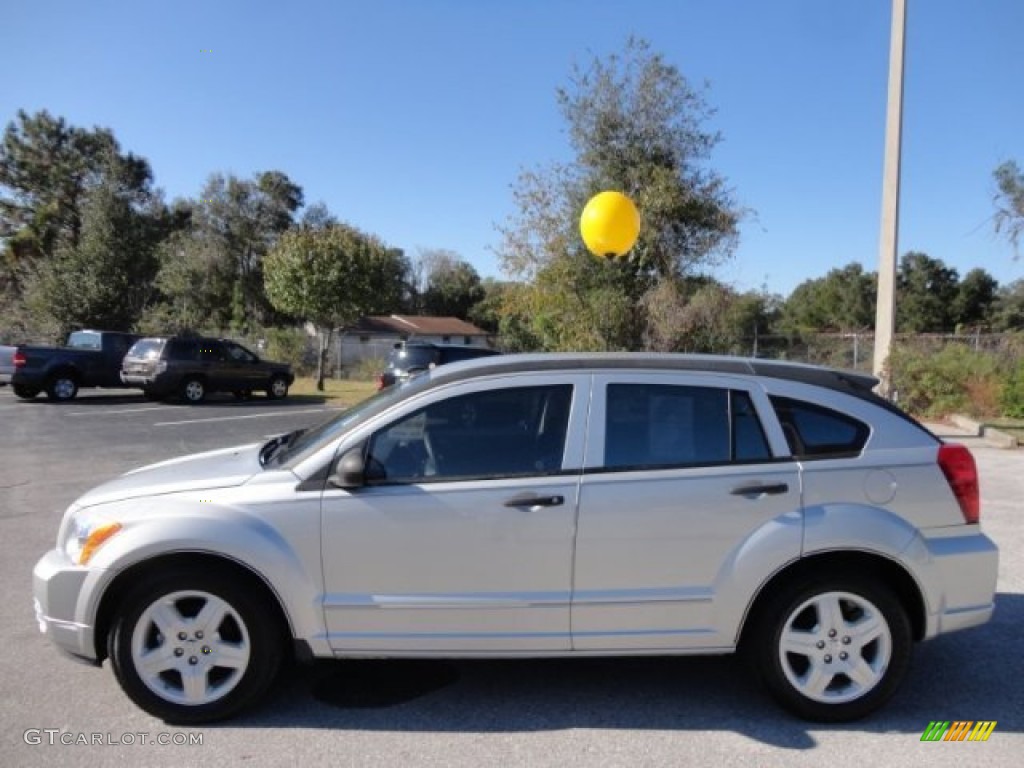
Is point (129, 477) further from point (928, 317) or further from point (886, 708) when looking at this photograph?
point (928, 317)

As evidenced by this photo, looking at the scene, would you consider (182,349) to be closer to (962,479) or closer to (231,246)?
(962,479)

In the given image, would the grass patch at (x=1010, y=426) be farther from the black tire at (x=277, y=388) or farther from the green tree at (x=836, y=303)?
the green tree at (x=836, y=303)

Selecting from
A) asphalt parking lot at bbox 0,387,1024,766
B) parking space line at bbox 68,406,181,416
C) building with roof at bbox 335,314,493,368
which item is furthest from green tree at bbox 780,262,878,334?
asphalt parking lot at bbox 0,387,1024,766

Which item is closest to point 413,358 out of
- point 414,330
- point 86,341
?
point 86,341

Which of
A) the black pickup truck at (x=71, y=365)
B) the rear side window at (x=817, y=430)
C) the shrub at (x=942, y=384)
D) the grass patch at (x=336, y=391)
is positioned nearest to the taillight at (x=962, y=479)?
the rear side window at (x=817, y=430)

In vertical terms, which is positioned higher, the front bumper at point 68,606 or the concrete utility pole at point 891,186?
the concrete utility pole at point 891,186

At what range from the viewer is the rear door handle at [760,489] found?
11.3 ft

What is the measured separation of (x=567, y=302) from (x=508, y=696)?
53.9ft

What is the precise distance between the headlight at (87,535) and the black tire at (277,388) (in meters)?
18.6

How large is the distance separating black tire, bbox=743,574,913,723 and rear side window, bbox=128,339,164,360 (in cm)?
1866

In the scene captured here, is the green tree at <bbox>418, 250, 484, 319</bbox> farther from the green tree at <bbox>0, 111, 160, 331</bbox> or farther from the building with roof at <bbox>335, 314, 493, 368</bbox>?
the green tree at <bbox>0, 111, 160, 331</bbox>

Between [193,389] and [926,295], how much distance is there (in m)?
53.7

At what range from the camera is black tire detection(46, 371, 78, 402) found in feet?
62.3

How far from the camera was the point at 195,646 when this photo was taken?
11.2ft
